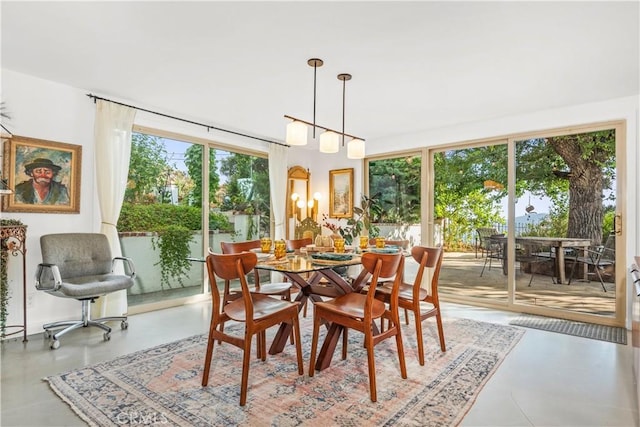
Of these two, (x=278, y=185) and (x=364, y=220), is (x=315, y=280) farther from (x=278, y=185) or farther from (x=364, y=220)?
(x=278, y=185)

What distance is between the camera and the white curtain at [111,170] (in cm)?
369

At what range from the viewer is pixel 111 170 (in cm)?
374

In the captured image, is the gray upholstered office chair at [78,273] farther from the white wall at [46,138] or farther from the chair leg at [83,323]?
the white wall at [46,138]

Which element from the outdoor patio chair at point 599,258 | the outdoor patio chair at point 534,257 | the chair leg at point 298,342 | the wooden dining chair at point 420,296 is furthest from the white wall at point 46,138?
the outdoor patio chair at point 599,258

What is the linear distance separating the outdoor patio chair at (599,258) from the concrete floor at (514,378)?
1.05 meters

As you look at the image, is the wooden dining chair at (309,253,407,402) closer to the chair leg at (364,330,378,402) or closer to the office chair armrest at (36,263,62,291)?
the chair leg at (364,330,378,402)

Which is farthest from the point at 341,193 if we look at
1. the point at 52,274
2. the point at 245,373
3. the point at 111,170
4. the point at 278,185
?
the point at 245,373

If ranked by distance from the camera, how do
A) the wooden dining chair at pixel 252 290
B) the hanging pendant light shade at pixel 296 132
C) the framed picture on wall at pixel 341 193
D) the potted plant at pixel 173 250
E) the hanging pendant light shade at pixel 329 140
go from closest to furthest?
the hanging pendant light shade at pixel 296 132 → the wooden dining chair at pixel 252 290 → the hanging pendant light shade at pixel 329 140 → the potted plant at pixel 173 250 → the framed picture on wall at pixel 341 193

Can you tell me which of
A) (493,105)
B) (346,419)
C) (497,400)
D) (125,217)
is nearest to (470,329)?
(497,400)

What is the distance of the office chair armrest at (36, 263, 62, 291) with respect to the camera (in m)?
2.96

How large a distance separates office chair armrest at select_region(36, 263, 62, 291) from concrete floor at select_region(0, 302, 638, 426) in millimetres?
462

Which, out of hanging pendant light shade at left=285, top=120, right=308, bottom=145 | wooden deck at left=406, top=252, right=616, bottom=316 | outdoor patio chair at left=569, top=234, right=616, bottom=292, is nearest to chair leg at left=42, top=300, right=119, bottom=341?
hanging pendant light shade at left=285, top=120, right=308, bottom=145

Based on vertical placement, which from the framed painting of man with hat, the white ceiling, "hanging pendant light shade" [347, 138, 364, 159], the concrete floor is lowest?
the concrete floor

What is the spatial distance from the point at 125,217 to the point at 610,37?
15.2 feet
